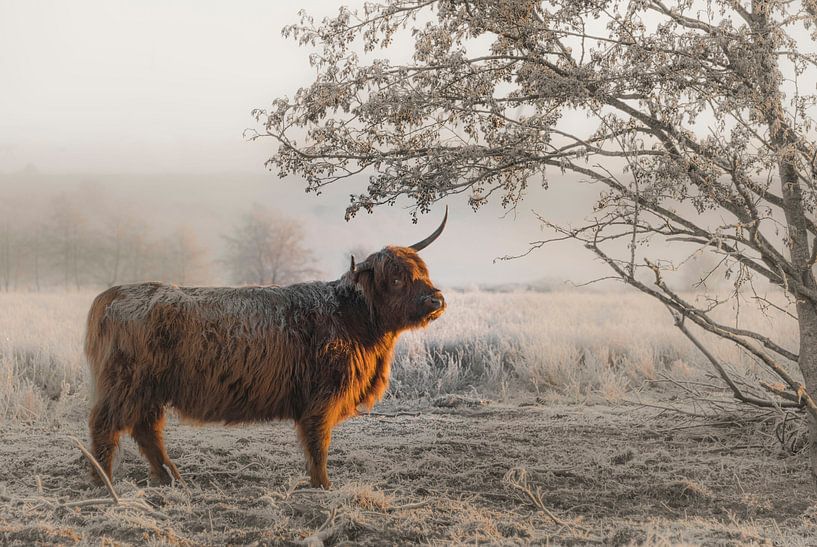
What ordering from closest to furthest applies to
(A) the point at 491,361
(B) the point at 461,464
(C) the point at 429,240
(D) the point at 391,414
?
1. (C) the point at 429,240
2. (B) the point at 461,464
3. (D) the point at 391,414
4. (A) the point at 491,361

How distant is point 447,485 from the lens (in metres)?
6.51

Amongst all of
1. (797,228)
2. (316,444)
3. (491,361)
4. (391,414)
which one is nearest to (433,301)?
(316,444)

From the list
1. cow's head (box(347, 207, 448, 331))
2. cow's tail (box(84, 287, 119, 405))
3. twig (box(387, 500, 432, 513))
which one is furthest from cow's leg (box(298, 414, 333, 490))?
cow's tail (box(84, 287, 119, 405))

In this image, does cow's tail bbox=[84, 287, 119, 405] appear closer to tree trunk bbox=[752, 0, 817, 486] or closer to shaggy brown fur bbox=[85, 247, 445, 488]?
shaggy brown fur bbox=[85, 247, 445, 488]

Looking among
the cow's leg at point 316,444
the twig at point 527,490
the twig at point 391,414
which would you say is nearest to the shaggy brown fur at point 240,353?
the cow's leg at point 316,444

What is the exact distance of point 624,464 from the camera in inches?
290

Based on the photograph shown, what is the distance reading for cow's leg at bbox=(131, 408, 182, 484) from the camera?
6.26 meters

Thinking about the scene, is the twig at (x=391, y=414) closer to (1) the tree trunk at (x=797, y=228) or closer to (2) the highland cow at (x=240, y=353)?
(2) the highland cow at (x=240, y=353)

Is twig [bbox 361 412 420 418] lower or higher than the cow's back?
lower

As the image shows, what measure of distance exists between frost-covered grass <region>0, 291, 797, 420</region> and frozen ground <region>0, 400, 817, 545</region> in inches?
51.1

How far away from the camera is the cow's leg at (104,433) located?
239 inches

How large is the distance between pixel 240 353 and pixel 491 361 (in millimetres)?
6448

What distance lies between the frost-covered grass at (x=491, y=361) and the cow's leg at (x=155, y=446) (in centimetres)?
410

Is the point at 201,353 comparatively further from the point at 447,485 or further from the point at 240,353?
the point at 447,485
